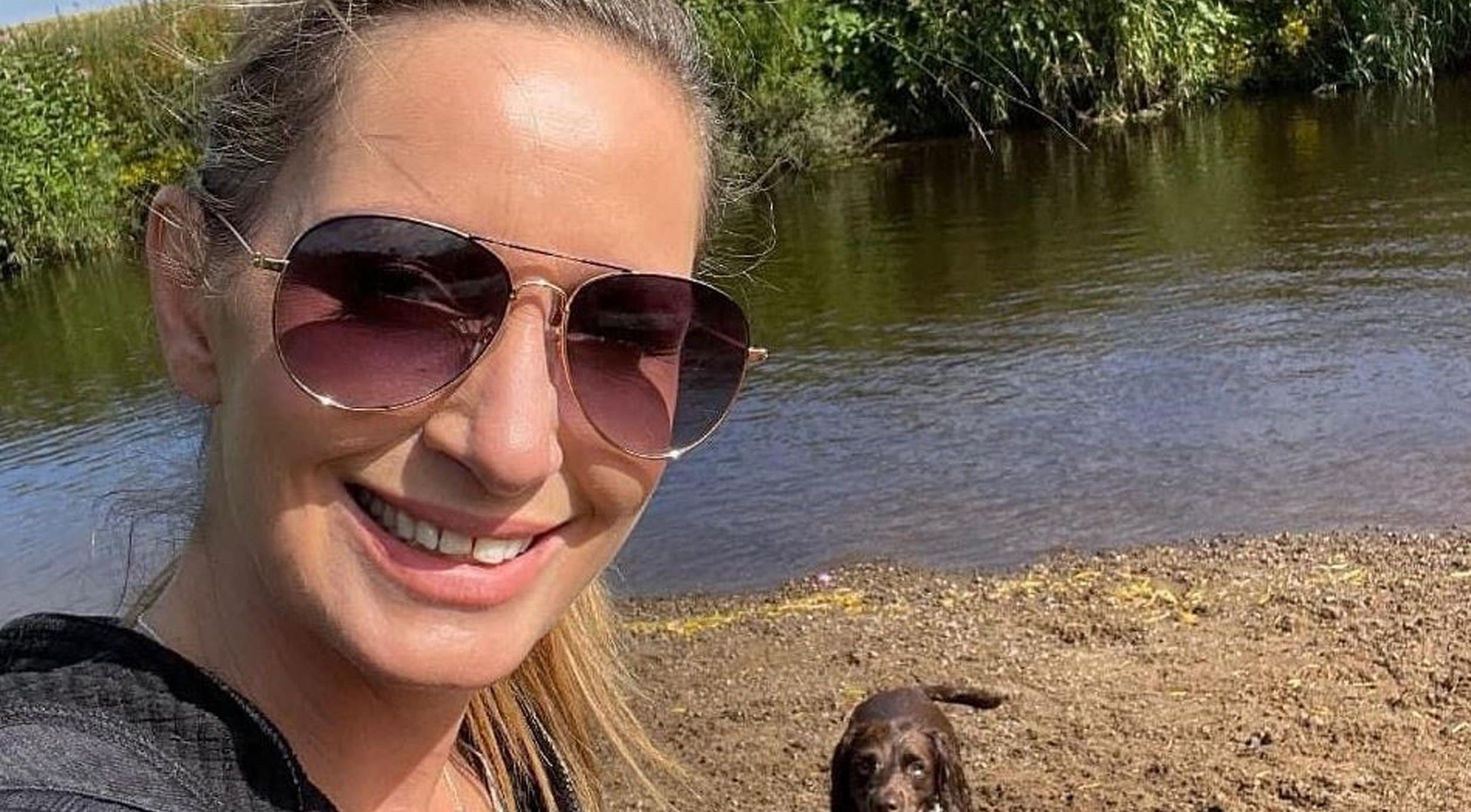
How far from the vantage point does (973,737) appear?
19.7 feet

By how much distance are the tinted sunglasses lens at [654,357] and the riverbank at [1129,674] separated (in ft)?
13.6

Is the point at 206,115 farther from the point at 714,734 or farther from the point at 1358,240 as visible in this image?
the point at 1358,240

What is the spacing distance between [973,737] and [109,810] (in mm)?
A: 5222

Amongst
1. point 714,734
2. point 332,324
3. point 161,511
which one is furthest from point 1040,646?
point 332,324

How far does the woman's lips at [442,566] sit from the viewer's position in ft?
4.29

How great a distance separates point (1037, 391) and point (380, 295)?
1068cm

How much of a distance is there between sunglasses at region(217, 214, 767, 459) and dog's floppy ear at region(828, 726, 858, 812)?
402 cm

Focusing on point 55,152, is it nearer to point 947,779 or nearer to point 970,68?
point 970,68

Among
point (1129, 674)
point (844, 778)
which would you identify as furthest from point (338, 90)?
point (1129, 674)

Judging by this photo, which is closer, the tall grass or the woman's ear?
the woman's ear

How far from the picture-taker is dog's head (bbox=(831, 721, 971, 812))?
512cm

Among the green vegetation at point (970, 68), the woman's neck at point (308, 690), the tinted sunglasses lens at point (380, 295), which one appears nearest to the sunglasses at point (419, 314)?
the tinted sunglasses lens at point (380, 295)

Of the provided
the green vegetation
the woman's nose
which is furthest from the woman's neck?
the green vegetation

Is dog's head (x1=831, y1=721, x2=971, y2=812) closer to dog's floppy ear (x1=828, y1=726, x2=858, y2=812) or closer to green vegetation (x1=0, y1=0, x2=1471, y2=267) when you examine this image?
dog's floppy ear (x1=828, y1=726, x2=858, y2=812)
